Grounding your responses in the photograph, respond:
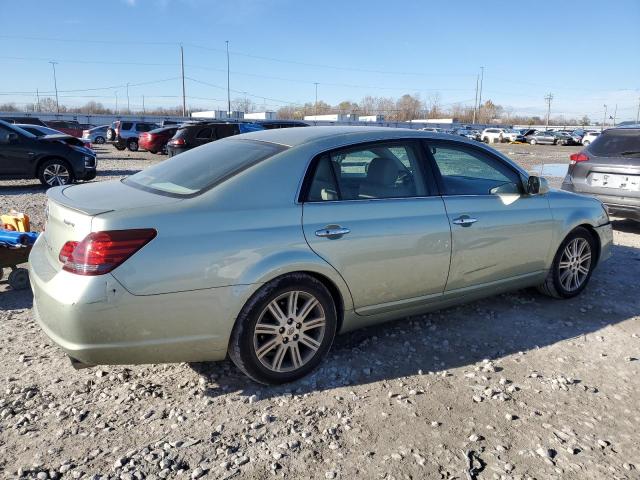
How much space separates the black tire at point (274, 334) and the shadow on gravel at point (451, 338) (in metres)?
0.09

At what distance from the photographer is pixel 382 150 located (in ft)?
12.5

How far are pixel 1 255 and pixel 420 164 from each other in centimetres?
372

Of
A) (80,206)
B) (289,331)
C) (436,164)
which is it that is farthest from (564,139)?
(80,206)

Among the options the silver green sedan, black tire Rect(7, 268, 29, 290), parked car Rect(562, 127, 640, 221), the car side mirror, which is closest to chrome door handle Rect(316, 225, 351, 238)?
the silver green sedan

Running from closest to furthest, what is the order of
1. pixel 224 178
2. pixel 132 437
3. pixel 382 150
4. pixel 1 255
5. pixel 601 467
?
pixel 601 467
pixel 132 437
pixel 224 178
pixel 382 150
pixel 1 255

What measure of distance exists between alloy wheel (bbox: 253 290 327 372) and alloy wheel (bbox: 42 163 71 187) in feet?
33.9

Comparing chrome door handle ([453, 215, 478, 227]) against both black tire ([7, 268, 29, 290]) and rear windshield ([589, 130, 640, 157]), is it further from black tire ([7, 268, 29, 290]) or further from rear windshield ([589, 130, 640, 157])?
rear windshield ([589, 130, 640, 157])

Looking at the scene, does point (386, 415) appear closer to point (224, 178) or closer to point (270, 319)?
point (270, 319)

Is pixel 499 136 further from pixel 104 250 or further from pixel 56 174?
pixel 104 250

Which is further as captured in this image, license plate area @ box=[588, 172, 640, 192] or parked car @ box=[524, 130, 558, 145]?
parked car @ box=[524, 130, 558, 145]

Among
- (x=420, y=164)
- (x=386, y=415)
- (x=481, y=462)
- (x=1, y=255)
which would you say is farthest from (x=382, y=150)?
(x=1, y=255)

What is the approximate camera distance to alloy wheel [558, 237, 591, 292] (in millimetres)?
4844

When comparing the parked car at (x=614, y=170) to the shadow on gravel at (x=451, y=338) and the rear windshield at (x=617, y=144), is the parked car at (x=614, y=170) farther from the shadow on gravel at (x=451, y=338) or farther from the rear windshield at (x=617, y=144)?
the shadow on gravel at (x=451, y=338)

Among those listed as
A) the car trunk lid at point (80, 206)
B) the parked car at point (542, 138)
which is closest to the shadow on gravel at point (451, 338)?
the car trunk lid at point (80, 206)
